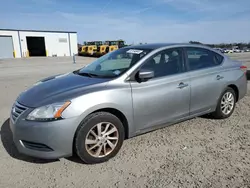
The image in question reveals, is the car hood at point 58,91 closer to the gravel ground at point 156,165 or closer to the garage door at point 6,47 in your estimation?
the gravel ground at point 156,165

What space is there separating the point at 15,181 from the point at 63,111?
1.03 meters

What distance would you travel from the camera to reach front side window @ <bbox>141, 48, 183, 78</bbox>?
339cm

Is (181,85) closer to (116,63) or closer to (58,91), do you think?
(116,63)

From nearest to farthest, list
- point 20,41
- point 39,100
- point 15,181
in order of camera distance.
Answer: point 15,181, point 39,100, point 20,41

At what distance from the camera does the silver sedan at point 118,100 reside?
262 centimetres

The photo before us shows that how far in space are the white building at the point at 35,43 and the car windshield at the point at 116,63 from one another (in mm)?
39234

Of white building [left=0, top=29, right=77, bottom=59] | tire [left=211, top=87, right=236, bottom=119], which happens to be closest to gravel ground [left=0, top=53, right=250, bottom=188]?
tire [left=211, top=87, right=236, bottom=119]

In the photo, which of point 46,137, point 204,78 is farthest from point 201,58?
point 46,137

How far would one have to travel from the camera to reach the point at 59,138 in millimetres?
2596

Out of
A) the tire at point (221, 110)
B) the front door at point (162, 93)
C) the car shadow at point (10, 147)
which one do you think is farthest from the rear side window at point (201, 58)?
the car shadow at point (10, 147)

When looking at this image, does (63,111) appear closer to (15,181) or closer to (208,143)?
(15,181)

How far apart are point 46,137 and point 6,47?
134 ft

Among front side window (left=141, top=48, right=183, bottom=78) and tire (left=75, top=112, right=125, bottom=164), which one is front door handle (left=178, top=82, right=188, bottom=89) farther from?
tire (left=75, top=112, right=125, bottom=164)

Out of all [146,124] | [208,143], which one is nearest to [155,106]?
[146,124]
